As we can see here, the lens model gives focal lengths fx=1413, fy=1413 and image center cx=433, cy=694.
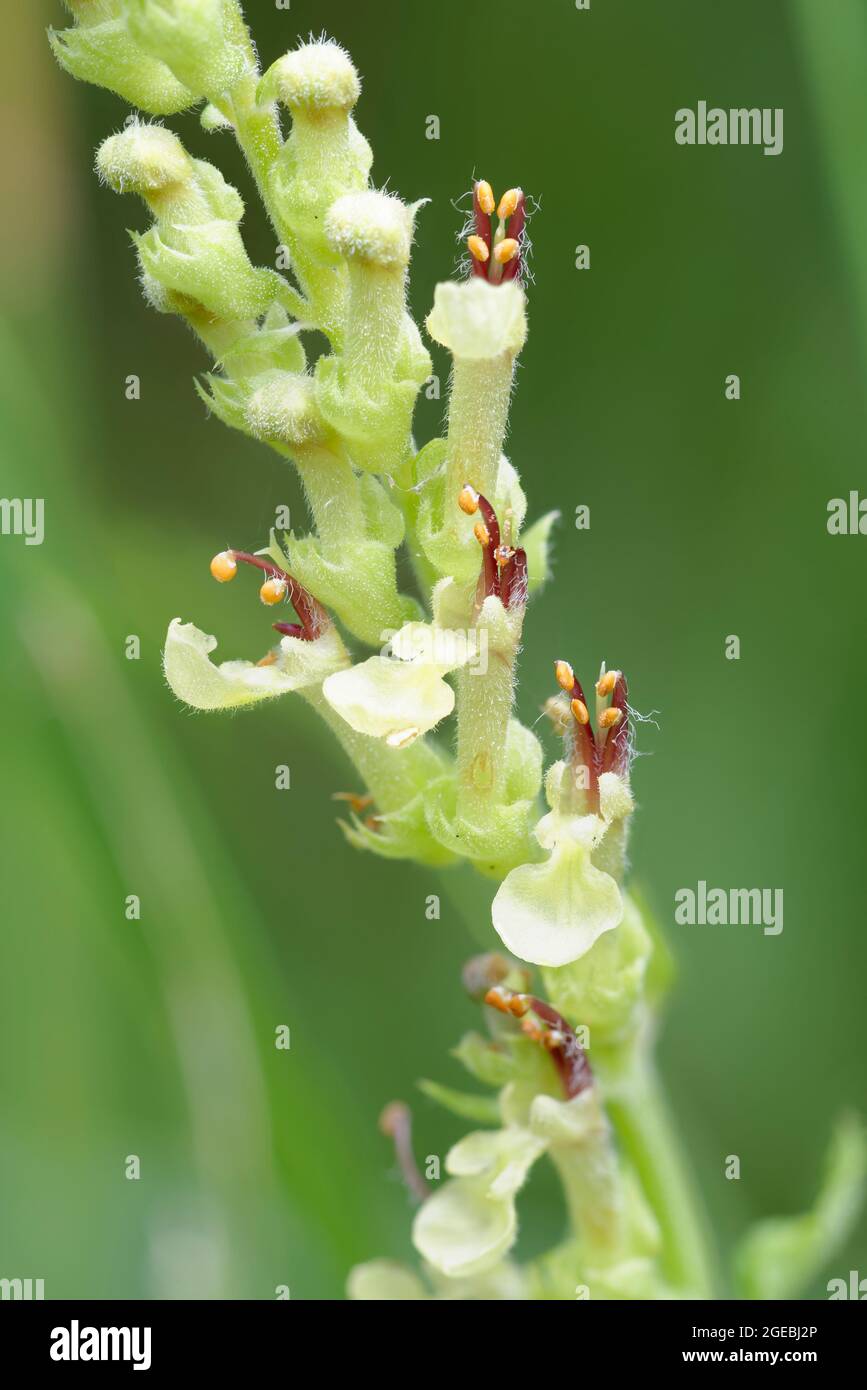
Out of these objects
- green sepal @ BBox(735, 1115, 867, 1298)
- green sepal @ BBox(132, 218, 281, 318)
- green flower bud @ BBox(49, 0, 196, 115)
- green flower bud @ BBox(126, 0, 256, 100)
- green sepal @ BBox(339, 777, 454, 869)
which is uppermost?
green flower bud @ BBox(49, 0, 196, 115)

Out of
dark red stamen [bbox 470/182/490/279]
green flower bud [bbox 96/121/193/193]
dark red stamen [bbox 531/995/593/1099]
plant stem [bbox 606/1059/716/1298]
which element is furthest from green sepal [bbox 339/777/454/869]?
green flower bud [bbox 96/121/193/193]

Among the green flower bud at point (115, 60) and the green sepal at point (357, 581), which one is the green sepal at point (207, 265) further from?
the green sepal at point (357, 581)

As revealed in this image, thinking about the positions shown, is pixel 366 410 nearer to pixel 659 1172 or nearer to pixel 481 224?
pixel 481 224

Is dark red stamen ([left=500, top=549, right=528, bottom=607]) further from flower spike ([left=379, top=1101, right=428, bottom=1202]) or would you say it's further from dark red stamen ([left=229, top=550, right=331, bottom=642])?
flower spike ([left=379, top=1101, right=428, bottom=1202])

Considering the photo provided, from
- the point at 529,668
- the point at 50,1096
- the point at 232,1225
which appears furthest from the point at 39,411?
the point at 232,1225

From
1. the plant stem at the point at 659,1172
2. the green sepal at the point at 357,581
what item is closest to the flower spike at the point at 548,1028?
the plant stem at the point at 659,1172
